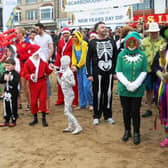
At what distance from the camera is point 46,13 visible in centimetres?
6025

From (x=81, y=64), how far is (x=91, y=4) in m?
2.66

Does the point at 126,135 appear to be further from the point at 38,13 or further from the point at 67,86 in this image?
the point at 38,13

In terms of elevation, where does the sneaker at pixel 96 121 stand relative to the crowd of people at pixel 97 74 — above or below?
below

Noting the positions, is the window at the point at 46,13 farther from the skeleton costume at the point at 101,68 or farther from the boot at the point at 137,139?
the boot at the point at 137,139

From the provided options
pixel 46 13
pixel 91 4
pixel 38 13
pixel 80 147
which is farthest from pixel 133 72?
pixel 38 13

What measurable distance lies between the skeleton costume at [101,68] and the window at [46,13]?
180ft

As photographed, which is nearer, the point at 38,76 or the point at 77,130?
the point at 77,130

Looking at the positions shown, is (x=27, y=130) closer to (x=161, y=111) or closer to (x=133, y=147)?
(x=133, y=147)

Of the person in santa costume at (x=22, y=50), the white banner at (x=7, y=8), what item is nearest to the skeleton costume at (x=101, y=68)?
the person in santa costume at (x=22, y=50)

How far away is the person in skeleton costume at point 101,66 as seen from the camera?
237 inches

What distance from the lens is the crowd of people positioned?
508 centimetres

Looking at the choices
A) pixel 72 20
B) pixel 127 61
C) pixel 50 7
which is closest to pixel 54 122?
pixel 127 61

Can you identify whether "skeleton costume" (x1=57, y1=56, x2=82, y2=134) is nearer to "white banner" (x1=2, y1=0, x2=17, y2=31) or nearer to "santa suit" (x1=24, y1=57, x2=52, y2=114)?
"santa suit" (x1=24, y1=57, x2=52, y2=114)

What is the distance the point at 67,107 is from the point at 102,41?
1.41m
